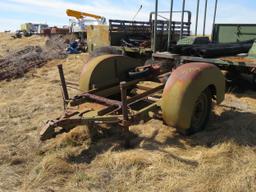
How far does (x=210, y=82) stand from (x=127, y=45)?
20.4 ft

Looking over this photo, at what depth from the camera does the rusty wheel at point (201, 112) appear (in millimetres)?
4668

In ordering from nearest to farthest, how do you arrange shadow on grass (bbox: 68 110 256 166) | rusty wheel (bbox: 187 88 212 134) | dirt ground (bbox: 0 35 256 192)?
dirt ground (bbox: 0 35 256 192) → shadow on grass (bbox: 68 110 256 166) → rusty wheel (bbox: 187 88 212 134)

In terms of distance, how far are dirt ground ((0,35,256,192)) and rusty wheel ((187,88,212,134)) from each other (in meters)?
0.12

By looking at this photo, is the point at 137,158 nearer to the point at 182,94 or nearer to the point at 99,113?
the point at 99,113

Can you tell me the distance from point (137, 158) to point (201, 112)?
55.6 inches

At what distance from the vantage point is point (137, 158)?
12.8 feet

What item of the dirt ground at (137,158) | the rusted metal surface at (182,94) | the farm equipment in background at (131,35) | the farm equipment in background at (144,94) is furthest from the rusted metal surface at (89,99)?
the farm equipment in background at (131,35)

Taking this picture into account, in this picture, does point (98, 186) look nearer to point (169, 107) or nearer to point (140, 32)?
point (169, 107)

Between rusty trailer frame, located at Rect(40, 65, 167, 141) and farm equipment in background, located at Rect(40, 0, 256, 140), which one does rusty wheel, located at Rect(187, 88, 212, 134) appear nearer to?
farm equipment in background, located at Rect(40, 0, 256, 140)

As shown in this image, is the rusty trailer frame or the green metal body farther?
the green metal body

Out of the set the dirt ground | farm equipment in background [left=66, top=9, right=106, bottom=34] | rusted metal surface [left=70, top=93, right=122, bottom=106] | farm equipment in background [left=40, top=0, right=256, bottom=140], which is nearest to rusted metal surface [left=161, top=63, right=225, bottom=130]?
farm equipment in background [left=40, top=0, right=256, bottom=140]

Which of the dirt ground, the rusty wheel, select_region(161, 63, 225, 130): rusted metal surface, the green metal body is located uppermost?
the green metal body

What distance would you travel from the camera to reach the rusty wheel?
4.67 m

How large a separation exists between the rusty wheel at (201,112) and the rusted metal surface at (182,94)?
0.31 m
